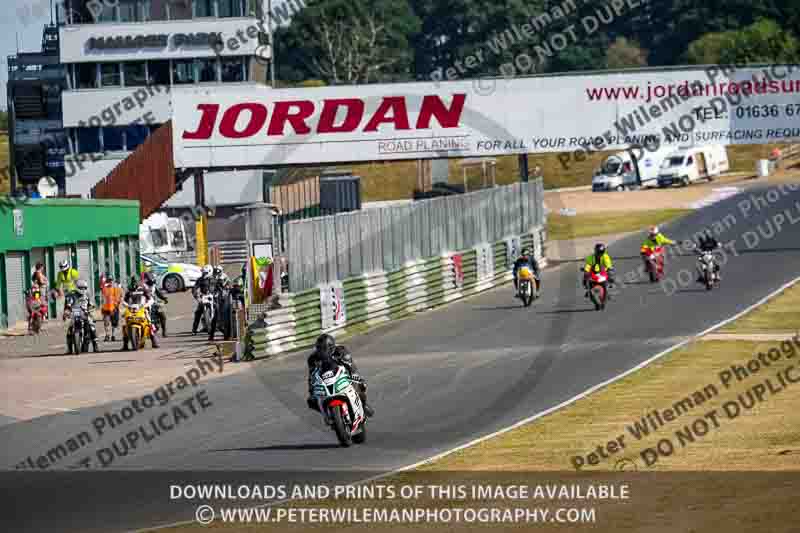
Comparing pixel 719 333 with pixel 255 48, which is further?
pixel 255 48

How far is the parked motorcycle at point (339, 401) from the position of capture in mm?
16625

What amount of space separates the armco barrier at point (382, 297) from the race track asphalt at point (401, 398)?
56 cm

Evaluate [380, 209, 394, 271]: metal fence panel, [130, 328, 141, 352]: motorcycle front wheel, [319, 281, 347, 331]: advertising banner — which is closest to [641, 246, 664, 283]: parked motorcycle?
[380, 209, 394, 271]: metal fence panel

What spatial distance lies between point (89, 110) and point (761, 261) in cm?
3920

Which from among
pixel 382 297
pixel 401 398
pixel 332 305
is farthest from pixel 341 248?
pixel 401 398

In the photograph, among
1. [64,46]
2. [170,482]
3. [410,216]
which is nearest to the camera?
[170,482]

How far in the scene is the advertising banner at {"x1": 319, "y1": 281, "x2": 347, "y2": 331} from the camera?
30.3m

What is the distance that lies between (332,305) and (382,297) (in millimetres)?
3250

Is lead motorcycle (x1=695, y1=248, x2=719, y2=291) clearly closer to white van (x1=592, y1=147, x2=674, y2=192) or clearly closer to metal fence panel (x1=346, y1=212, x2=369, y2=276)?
metal fence panel (x1=346, y1=212, x2=369, y2=276)

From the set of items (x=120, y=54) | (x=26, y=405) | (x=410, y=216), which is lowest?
(x=26, y=405)

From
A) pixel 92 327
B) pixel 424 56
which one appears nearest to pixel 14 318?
pixel 92 327

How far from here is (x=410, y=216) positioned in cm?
3672

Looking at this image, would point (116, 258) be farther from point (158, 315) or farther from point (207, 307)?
point (207, 307)

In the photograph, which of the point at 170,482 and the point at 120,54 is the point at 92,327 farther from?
the point at 120,54
